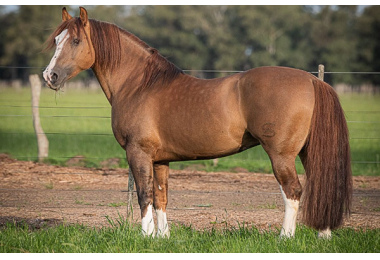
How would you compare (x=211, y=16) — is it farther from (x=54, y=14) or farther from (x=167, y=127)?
(x=167, y=127)

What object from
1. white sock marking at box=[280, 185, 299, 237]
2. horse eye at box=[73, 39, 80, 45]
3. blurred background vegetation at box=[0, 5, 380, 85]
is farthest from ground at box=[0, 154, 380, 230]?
blurred background vegetation at box=[0, 5, 380, 85]

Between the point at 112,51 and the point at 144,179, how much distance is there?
1.35m

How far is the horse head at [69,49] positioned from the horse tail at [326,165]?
2257mm

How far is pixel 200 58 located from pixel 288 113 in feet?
134

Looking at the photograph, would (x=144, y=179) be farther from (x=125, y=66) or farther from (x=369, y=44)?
(x=369, y=44)

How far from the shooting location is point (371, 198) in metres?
7.13

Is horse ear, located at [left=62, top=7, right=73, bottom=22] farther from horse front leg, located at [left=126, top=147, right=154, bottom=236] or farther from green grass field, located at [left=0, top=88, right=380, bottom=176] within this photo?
green grass field, located at [left=0, top=88, right=380, bottom=176]

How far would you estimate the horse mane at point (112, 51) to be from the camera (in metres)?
4.79

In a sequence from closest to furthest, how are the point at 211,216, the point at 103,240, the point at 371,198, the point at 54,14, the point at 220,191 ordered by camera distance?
the point at 103,240, the point at 211,216, the point at 371,198, the point at 220,191, the point at 54,14

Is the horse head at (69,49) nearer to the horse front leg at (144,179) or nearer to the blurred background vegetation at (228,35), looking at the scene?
the horse front leg at (144,179)

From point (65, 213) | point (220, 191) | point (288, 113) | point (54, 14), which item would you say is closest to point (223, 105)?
point (288, 113)

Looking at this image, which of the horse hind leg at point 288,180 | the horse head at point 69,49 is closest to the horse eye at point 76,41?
the horse head at point 69,49

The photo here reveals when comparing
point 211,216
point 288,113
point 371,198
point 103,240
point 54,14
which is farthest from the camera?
point 54,14

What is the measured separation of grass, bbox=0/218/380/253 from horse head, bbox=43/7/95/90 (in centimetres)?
147
